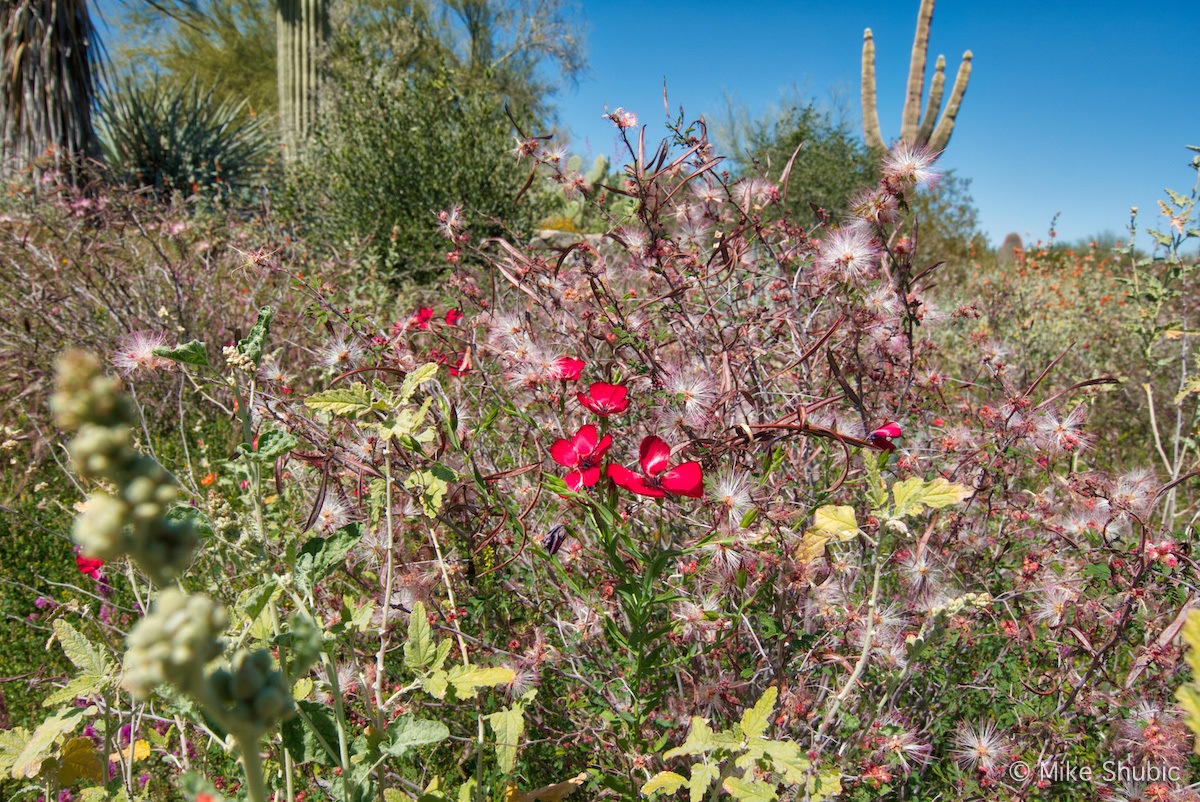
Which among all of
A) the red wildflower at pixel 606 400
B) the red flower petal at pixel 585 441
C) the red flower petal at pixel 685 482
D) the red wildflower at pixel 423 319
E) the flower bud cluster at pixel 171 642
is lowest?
the flower bud cluster at pixel 171 642

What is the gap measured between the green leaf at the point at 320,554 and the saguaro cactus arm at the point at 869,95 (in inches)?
475

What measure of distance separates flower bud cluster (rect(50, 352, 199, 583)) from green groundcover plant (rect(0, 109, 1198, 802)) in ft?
1.74

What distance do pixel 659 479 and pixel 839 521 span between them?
320 millimetres

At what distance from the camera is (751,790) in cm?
99

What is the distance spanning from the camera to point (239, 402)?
0.90m

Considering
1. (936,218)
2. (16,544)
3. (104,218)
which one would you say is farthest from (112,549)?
(936,218)

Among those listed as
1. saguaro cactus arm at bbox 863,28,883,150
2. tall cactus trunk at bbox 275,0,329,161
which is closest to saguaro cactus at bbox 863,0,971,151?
saguaro cactus arm at bbox 863,28,883,150

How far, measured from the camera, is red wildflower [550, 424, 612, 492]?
3.37ft

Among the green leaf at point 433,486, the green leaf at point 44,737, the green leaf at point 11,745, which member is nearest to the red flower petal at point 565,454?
the green leaf at point 433,486

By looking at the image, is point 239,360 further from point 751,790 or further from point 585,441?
point 751,790

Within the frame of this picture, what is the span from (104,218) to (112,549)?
5.34 meters

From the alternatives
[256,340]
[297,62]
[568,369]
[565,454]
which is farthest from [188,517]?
[297,62]

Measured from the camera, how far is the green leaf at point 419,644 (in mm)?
1045

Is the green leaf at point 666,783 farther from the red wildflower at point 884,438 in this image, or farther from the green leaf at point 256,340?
the green leaf at point 256,340
